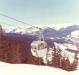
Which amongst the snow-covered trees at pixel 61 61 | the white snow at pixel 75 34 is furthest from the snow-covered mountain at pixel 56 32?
the snow-covered trees at pixel 61 61

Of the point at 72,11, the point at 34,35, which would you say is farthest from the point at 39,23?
the point at 72,11

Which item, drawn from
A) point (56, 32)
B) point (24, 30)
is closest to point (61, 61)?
point (56, 32)

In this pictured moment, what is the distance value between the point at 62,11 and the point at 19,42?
25.7 inches

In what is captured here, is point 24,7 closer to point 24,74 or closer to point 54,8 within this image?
point 54,8

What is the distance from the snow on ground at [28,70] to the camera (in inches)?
163

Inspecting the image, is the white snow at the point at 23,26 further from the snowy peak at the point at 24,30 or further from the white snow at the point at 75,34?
the white snow at the point at 75,34

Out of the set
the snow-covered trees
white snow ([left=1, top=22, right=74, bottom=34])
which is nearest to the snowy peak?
white snow ([left=1, top=22, right=74, bottom=34])

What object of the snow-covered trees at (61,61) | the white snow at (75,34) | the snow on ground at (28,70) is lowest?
the snow on ground at (28,70)

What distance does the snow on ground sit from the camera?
4.15m

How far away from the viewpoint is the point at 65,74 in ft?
13.9

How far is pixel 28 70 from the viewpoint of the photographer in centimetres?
421

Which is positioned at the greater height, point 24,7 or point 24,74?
point 24,7

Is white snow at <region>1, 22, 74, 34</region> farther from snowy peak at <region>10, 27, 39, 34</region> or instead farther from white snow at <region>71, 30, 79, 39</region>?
white snow at <region>71, 30, 79, 39</region>

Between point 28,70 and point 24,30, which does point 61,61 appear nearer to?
point 28,70
